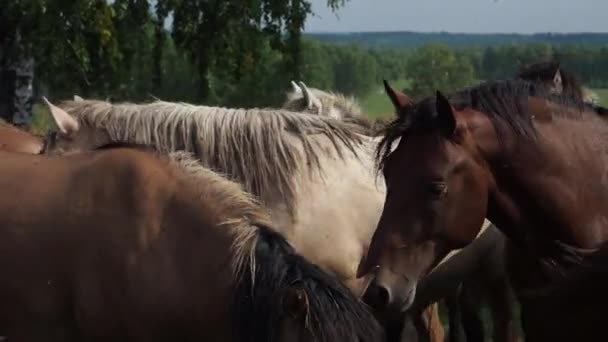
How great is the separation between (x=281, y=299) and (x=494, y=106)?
1079 mm

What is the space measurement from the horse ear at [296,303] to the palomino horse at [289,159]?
138 cm

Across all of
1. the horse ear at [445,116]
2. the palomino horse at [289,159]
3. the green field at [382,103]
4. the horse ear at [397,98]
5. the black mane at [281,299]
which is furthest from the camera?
the green field at [382,103]

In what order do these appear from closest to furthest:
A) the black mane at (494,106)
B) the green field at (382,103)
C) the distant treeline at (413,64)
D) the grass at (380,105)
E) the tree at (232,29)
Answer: the black mane at (494,106)
the grass at (380,105)
the green field at (382,103)
the tree at (232,29)
the distant treeline at (413,64)

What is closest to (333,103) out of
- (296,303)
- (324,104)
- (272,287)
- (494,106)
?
(324,104)

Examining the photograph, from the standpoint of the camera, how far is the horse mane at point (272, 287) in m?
2.72

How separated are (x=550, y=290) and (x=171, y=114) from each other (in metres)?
2.07

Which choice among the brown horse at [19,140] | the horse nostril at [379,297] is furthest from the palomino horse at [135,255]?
the brown horse at [19,140]

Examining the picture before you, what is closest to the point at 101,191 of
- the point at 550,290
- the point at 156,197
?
the point at 156,197

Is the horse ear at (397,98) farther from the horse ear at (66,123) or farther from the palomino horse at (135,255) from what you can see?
the horse ear at (66,123)

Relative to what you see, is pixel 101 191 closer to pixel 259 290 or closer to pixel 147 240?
pixel 147 240

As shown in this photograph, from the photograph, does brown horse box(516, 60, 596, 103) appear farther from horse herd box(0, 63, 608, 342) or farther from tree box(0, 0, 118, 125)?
tree box(0, 0, 118, 125)

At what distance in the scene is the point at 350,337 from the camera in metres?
2.69

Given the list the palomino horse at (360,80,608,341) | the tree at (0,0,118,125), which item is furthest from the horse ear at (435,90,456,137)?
the tree at (0,0,118,125)

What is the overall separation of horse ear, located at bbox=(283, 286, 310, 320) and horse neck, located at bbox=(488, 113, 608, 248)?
91 centimetres
